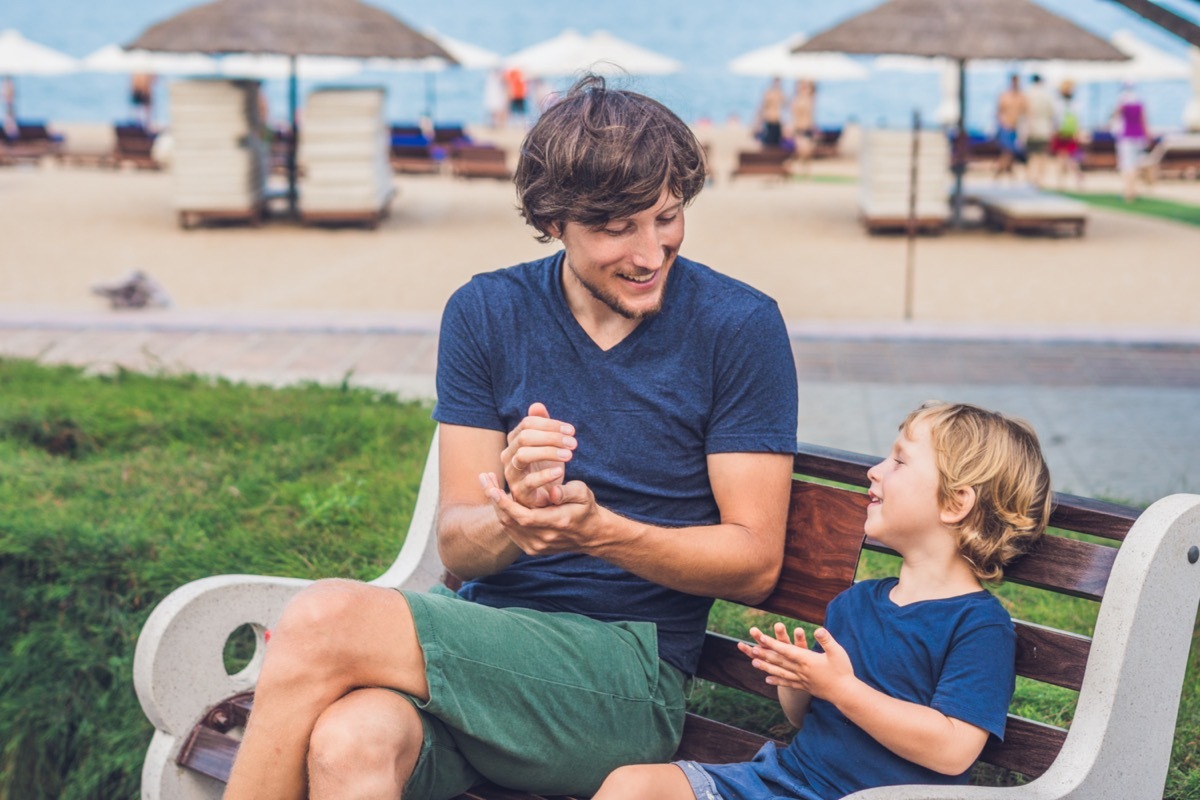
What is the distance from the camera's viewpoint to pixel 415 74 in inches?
Result: 2872

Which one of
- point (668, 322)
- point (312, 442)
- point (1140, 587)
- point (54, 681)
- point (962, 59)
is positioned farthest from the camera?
point (962, 59)

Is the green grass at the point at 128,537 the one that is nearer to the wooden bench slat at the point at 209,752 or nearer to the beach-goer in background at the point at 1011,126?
the wooden bench slat at the point at 209,752

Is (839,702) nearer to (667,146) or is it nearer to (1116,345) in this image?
(667,146)

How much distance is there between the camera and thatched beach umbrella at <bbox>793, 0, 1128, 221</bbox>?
14.0 meters

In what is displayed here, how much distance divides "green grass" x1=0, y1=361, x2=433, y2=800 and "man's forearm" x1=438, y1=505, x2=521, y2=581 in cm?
157

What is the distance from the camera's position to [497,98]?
32.3 m

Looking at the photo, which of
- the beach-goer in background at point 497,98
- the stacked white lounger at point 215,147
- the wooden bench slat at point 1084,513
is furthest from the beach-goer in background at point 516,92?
the wooden bench slat at point 1084,513

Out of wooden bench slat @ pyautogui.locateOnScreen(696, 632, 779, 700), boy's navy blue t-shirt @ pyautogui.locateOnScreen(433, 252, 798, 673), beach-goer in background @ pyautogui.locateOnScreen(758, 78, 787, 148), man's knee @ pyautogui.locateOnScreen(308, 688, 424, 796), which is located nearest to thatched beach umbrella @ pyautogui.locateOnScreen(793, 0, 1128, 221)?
beach-goer in background @ pyautogui.locateOnScreen(758, 78, 787, 148)

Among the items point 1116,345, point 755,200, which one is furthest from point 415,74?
point 1116,345

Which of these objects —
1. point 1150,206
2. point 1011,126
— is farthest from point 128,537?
point 1011,126

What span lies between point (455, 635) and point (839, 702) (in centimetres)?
63

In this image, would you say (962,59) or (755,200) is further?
(755,200)

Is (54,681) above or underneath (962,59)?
underneath

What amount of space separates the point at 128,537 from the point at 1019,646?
9.17 ft
